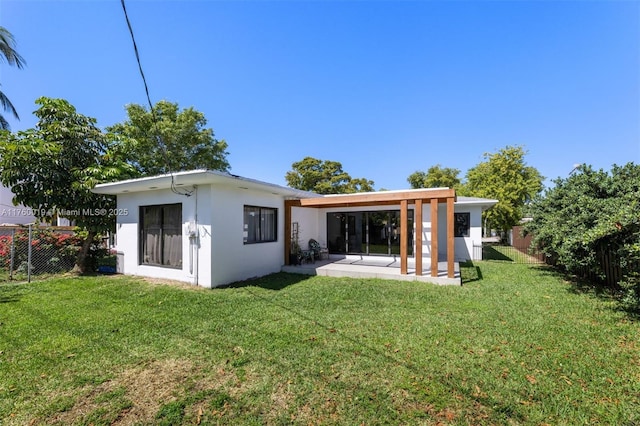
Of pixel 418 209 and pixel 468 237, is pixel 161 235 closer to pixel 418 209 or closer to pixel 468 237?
pixel 418 209

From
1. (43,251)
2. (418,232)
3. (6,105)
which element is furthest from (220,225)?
(6,105)

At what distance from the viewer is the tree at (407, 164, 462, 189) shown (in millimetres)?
29562

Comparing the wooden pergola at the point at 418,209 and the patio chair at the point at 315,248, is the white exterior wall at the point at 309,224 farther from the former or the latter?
the wooden pergola at the point at 418,209

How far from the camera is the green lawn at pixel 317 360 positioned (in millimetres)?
2412

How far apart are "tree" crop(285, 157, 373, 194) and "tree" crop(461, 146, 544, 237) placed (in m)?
12.5

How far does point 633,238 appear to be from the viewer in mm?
4906

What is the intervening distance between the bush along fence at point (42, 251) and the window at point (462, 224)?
1515 centimetres

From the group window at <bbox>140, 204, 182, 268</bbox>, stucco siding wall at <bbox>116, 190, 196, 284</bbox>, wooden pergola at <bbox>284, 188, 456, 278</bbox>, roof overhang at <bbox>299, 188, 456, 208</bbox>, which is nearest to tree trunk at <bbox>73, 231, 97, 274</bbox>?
stucco siding wall at <bbox>116, 190, 196, 284</bbox>

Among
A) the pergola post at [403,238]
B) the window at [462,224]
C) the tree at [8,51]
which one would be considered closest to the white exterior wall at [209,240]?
the pergola post at [403,238]

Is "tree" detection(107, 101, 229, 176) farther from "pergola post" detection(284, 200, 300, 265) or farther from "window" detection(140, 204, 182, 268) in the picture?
"pergola post" detection(284, 200, 300, 265)

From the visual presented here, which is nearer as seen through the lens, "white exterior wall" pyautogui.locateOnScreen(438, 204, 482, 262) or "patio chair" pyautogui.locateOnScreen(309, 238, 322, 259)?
"patio chair" pyautogui.locateOnScreen(309, 238, 322, 259)

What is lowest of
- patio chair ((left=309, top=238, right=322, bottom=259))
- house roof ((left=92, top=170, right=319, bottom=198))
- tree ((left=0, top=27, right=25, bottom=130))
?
patio chair ((left=309, top=238, right=322, bottom=259))

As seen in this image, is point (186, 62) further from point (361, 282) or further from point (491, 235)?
point (491, 235)

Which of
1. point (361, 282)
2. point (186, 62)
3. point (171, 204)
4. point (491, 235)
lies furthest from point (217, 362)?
point (491, 235)
